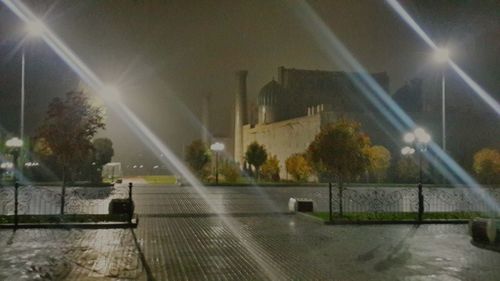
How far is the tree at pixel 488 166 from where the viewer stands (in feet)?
155

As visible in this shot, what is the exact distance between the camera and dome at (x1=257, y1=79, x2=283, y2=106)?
251 feet

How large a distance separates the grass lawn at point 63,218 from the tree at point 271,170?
128 feet

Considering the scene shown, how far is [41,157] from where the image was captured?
50.1 metres

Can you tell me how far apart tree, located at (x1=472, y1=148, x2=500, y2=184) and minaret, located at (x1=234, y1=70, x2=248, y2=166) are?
38.3 meters

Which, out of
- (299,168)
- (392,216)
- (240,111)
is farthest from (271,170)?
(392,216)

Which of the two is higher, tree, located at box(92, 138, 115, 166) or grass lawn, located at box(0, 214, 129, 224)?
tree, located at box(92, 138, 115, 166)

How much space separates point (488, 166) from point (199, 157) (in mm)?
24163

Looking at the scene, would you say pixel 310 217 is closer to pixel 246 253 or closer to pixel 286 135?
pixel 246 253

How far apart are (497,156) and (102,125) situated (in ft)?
120

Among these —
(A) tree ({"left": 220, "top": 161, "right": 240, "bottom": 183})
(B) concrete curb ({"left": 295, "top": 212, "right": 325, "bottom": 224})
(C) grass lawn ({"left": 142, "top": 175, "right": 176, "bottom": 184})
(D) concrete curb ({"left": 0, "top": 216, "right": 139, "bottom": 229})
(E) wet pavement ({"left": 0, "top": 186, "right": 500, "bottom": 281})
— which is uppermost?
(A) tree ({"left": 220, "top": 161, "right": 240, "bottom": 183})

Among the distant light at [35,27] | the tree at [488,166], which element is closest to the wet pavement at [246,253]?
the distant light at [35,27]

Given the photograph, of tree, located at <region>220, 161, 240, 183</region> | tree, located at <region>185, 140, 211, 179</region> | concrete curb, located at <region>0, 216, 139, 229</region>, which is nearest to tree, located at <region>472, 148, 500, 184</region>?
tree, located at <region>220, 161, 240, 183</region>

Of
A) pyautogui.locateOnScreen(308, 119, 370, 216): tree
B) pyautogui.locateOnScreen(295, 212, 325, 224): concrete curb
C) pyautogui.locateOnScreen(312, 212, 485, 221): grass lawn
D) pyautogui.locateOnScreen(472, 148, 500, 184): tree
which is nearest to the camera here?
pyautogui.locateOnScreen(295, 212, 325, 224): concrete curb

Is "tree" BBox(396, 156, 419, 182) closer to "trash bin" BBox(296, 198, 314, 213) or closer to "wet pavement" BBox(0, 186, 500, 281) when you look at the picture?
"trash bin" BBox(296, 198, 314, 213)
